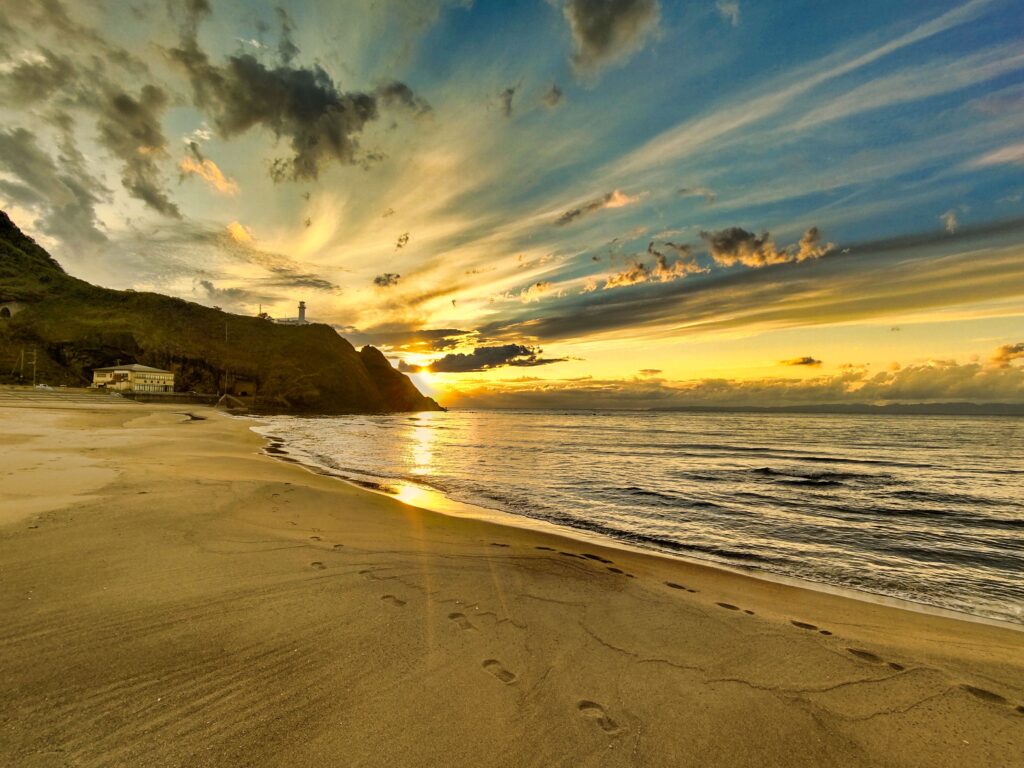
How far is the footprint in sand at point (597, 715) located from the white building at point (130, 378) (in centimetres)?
11657

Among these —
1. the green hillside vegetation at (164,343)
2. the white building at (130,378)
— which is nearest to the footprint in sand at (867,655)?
the white building at (130,378)

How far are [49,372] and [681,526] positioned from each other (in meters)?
132

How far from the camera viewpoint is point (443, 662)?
409cm

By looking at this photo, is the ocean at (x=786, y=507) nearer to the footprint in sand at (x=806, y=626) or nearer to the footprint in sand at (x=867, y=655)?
the footprint in sand at (x=806, y=626)

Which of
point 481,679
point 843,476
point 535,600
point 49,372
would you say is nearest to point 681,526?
point 535,600

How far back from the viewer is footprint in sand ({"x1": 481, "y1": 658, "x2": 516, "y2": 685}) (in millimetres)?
3934

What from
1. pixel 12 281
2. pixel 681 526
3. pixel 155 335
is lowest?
pixel 681 526

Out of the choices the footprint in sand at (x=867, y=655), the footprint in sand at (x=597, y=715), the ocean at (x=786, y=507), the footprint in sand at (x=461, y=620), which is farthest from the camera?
the ocean at (x=786, y=507)

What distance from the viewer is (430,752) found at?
295 centimetres

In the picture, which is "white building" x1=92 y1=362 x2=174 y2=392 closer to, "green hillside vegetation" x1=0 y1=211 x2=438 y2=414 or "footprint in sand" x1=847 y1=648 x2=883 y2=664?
"green hillside vegetation" x1=0 y1=211 x2=438 y2=414

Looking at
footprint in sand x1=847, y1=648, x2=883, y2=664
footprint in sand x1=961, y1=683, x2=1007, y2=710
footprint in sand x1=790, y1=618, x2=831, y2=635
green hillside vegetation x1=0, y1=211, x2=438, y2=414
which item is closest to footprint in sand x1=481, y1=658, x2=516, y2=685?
footprint in sand x1=847, y1=648, x2=883, y2=664

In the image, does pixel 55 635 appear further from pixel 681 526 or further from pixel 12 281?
pixel 12 281

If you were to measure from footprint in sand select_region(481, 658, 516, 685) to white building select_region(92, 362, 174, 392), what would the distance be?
379ft

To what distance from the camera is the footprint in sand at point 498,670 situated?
3934 millimetres
